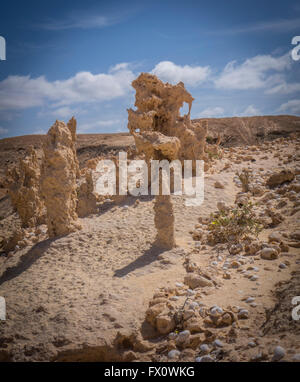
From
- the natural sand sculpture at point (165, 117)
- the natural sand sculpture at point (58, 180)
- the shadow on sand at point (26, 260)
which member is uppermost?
the natural sand sculpture at point (165, 117)

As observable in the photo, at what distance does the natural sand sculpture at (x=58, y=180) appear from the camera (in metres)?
6.52

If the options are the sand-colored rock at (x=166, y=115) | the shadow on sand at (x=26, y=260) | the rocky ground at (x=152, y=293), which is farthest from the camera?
the sand-colored rock at (x=166, y=115)

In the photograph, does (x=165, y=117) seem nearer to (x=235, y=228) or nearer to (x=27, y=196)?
(x=27, y=196)

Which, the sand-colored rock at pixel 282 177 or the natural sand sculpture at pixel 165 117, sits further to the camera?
the natural sand sculpture at pixel 165 117

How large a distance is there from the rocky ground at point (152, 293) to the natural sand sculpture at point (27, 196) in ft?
4.46

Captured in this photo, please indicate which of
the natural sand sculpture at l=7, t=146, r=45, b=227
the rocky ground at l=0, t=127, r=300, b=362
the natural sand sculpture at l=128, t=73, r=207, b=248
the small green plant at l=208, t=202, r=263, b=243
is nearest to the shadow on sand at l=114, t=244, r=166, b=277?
the rocky ground at l=0, t=127, r=300, b=362

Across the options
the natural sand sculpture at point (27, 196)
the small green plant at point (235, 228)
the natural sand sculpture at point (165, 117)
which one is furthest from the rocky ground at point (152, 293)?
the natural sand sculpture at point (165, 117)

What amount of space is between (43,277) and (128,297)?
1884mm

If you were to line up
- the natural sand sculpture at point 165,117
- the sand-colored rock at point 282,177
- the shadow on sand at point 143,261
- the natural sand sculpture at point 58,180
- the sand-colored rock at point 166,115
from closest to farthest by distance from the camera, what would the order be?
the shadow on sand at point 143,261 < the natural sand sculpture at point 58,180 < the sand-colored rock at point 282,177 < the natural sand sculpture at point 165,117 < the sand-colored rock at point 166,115

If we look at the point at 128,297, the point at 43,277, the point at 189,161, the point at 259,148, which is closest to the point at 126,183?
the point at 189,161

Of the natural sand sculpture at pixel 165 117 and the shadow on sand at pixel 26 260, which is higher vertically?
the natural sand sculpture at pixel 165 117

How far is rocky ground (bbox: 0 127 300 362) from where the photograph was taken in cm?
338

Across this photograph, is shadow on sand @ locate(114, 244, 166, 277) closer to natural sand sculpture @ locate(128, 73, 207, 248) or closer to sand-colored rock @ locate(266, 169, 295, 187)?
natural sand sculpture @ locate(128, 73, 207, 248)

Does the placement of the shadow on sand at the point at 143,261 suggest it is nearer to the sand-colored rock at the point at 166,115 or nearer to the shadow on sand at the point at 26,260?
the shadow on sand at the point at 26,260
